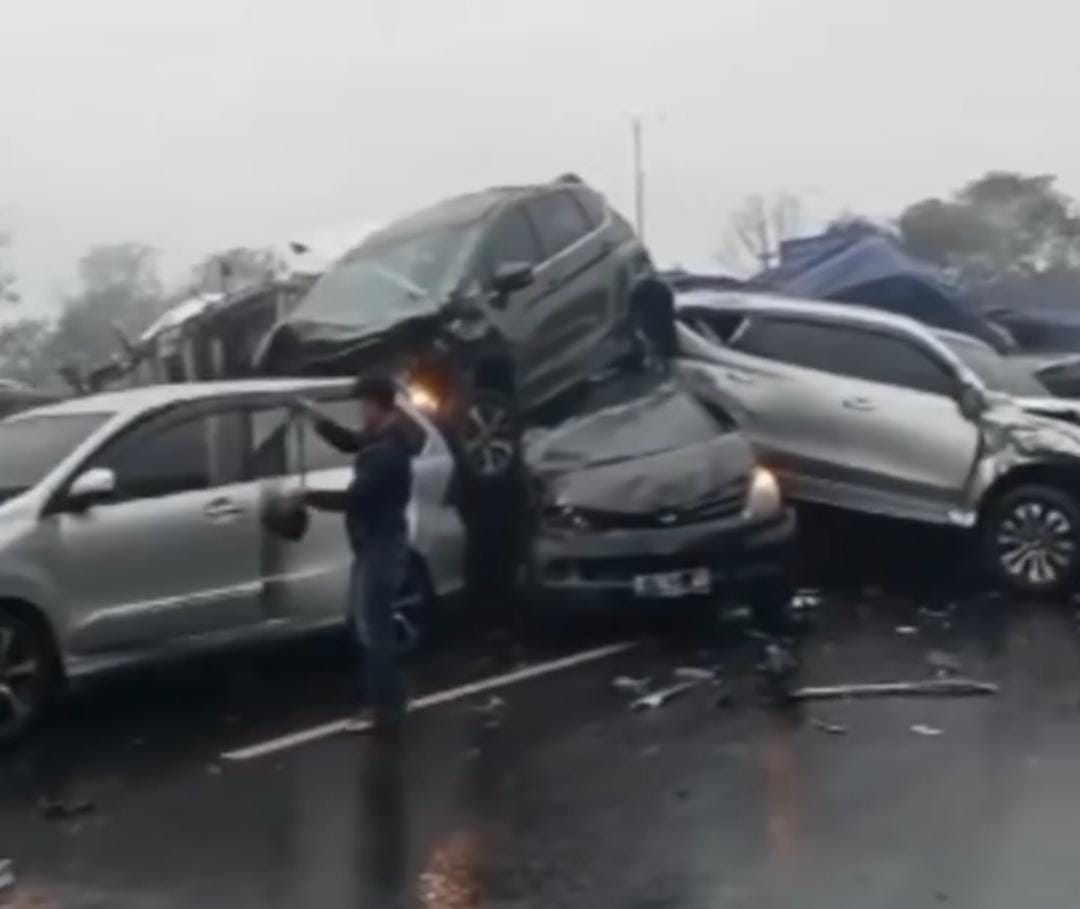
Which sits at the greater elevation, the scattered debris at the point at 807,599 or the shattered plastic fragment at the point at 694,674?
the shattered plastic fragment at the point at 694,674

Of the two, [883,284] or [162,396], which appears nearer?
[162,396]

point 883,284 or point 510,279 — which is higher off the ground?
point 510,279

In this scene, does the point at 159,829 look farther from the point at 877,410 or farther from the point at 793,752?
the point at 877,410

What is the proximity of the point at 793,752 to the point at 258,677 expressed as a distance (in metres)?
3.48

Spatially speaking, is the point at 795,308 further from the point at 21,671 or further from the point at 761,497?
the point at 21,671

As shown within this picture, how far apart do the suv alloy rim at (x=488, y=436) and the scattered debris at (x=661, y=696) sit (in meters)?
2.56

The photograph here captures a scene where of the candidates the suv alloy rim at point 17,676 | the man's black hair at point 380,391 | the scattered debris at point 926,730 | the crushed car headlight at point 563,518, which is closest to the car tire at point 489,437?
the crushed car headlight at point 563,518

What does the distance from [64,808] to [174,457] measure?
2.45 metres

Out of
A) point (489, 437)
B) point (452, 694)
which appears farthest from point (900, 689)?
point (489, 437)

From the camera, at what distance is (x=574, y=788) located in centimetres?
928

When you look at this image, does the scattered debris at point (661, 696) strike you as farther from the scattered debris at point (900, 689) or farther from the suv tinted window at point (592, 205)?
the suv tinted window at point (592, 205)

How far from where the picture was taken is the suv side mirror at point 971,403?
14.5 meters

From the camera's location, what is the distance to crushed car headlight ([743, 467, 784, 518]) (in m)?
12.8

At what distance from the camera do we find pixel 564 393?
14.4 meters
